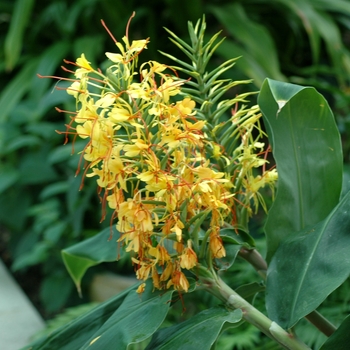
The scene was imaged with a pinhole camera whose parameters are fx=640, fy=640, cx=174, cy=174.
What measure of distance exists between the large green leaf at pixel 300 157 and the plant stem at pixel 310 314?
24 millimetres

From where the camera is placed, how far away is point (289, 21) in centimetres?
341

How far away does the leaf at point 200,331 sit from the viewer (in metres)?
0.73

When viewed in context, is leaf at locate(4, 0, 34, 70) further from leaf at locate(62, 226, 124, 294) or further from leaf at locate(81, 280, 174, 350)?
leaf at locate(81, 280, 174, 350)

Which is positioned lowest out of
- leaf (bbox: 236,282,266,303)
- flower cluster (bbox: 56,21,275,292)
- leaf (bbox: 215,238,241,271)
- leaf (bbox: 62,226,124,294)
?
leaf (bbox: 236,282,266,303)

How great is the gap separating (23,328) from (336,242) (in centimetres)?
141

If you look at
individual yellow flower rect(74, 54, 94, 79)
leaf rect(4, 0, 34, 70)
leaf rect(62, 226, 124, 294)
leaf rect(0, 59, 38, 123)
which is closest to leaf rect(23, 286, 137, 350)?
leaf rect(62, 226, 124, 294)

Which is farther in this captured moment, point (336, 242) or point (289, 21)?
point (289, 21)

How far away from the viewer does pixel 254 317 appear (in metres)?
0.78

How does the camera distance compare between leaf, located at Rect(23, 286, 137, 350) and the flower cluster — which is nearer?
the flower cluster

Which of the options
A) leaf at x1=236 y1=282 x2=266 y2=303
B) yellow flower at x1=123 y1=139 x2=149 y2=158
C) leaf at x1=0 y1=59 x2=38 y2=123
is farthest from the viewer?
Result: leaf at x1=0 y1=59 x2=38 y2=123

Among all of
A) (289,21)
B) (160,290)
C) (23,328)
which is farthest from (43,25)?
(160,290)

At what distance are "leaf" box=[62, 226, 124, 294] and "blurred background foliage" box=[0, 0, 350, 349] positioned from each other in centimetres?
113

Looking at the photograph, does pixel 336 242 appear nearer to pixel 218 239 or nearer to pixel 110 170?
pixel 218 239

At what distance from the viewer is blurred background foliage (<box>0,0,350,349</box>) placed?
8.50ft
